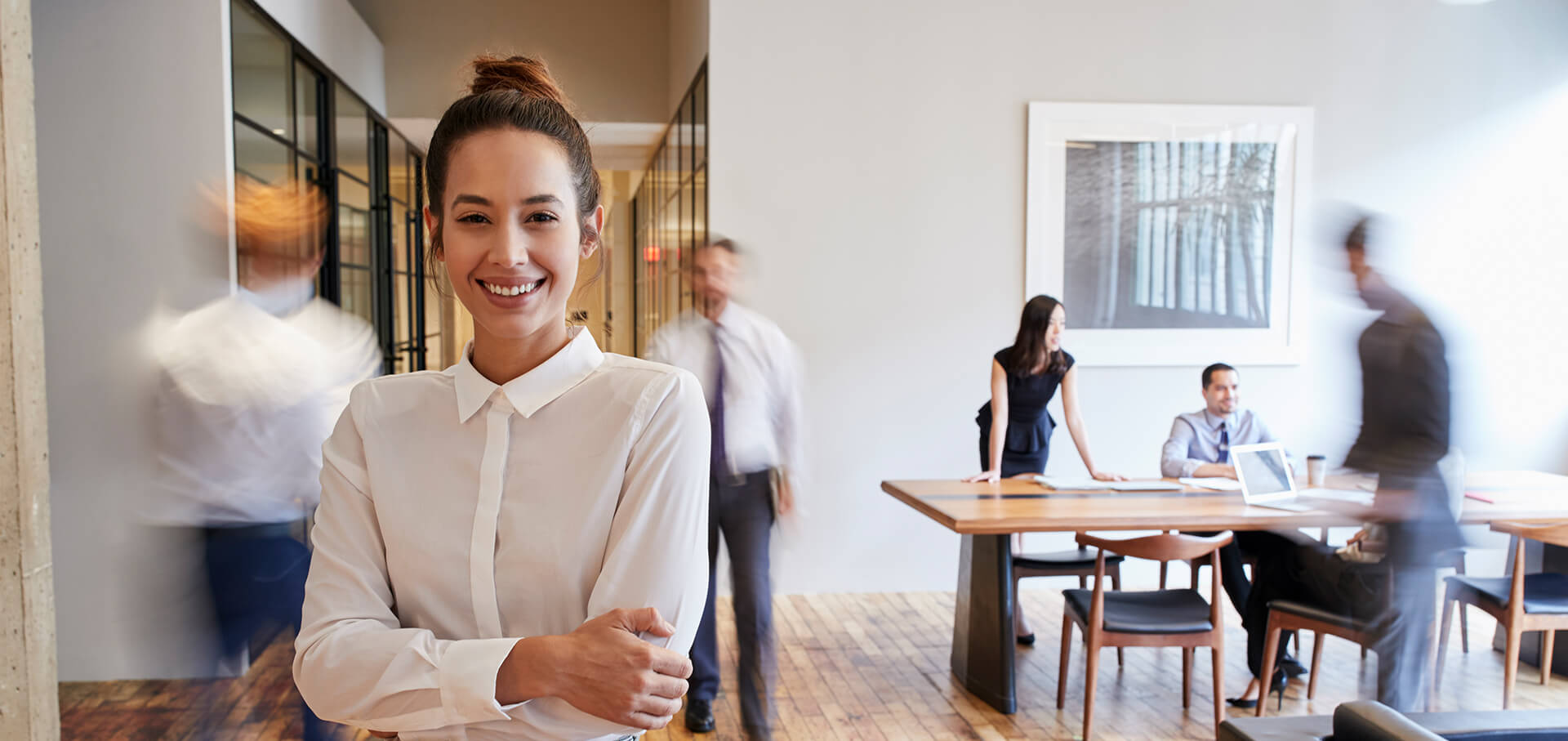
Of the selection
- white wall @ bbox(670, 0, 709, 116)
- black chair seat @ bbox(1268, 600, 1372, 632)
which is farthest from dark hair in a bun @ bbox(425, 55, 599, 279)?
white wall @ bbox(670, 0, 709, 116)

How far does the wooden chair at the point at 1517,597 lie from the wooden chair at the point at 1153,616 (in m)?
1.10

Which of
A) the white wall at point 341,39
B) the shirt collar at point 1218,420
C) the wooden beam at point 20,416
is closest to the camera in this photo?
the wooden beam at point 20,416

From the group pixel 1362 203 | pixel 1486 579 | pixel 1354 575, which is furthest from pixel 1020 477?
pixel 1362 203

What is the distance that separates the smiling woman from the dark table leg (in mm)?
2814

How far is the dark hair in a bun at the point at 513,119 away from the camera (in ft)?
3.37

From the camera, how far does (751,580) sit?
3.24 meters

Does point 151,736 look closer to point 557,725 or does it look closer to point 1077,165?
point 557,725

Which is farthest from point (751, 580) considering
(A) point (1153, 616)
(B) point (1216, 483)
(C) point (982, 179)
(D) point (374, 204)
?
(D) point (374, 204)

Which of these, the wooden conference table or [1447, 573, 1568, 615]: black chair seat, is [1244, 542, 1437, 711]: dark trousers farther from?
[1447, 573, 1568, 615]: black chair seat

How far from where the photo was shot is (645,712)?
37.3 inches

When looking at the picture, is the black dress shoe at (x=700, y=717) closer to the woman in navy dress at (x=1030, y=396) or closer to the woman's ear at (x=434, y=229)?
the woman in navy dress at (x=1030, y=396)

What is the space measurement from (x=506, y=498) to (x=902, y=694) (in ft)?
10.2

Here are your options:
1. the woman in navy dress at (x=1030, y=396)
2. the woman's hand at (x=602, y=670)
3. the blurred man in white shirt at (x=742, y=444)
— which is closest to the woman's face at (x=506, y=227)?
the woman's hand at (x=602, y=670)

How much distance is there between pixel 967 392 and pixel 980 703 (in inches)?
81.0
